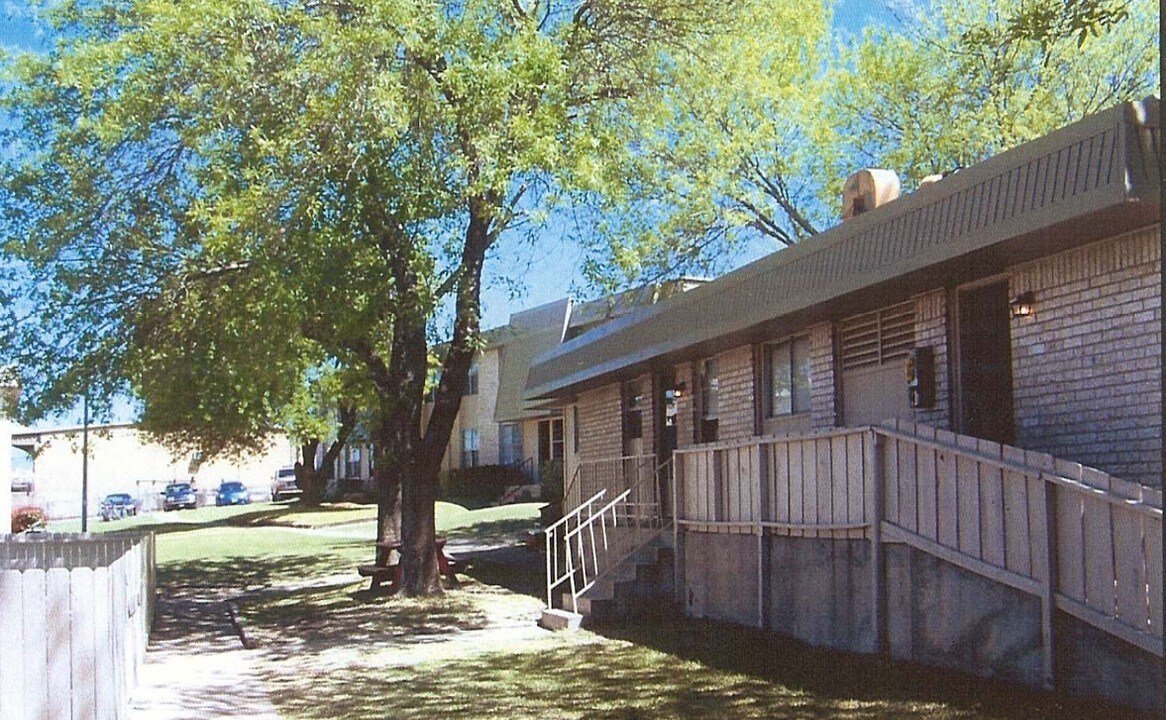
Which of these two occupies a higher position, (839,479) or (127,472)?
(839,479)

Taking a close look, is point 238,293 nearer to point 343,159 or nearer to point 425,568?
point 343,159

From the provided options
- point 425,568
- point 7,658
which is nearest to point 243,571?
point 425,568

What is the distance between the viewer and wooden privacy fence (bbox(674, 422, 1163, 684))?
25.6 feet

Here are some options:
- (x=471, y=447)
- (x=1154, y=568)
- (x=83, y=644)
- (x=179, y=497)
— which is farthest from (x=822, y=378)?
(x=179, y=497)

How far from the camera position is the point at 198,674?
13023 millimetres

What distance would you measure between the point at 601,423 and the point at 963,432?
10.9 meters

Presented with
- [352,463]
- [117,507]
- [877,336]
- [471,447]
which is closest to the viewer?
[877,336]

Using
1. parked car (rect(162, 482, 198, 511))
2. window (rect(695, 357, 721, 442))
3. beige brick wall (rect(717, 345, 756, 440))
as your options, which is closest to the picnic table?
window (rect(695, 357, 721, 442))

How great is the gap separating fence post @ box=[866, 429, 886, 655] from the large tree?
5.97 metres

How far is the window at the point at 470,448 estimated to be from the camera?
49375 mm

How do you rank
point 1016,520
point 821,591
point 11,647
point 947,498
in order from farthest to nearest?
point 821,591 → point 947,498 → point 1016,520 → point 11,647

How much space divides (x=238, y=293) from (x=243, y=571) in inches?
467

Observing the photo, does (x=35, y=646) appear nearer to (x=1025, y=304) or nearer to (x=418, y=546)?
(x=1025, y=304)

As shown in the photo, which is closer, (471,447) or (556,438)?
(556,438)
